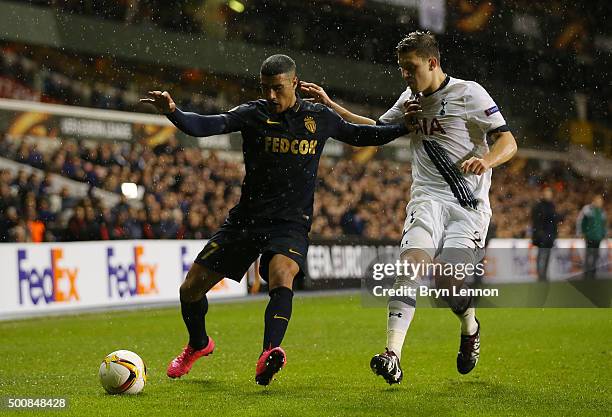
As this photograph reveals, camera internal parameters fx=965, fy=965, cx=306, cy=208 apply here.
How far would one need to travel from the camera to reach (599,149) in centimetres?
3791

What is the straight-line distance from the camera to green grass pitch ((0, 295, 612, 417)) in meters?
5.26

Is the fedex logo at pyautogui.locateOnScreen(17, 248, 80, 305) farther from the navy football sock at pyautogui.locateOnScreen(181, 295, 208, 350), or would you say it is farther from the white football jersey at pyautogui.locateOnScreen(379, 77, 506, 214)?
the white football jersey at pyautogui.locateOnScreen(379, 77, 506, 214)

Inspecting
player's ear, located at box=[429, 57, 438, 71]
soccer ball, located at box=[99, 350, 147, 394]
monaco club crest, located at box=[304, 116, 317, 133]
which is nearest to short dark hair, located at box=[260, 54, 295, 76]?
monaco club crest, located at box=[304, 116, 317, 133]

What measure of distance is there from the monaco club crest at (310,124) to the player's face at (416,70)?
64 cm

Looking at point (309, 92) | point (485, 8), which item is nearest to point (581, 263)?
point (309, 92)

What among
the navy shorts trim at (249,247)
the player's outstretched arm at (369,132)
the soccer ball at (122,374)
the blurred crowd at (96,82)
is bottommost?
the soccer ball at (122,374)

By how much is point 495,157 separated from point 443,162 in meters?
0.45

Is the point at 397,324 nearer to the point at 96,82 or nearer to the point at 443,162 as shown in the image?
the point at 443,162

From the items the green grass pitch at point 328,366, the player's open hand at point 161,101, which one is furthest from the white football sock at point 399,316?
the player's open hand at point 161,101

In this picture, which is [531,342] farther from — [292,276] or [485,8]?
[485,8]

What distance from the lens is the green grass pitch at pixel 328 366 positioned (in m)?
5.26

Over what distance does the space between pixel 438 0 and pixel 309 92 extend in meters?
25.0

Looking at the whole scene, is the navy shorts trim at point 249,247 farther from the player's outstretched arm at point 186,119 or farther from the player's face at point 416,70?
the player's face at point 416,70

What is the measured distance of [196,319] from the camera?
648cm
